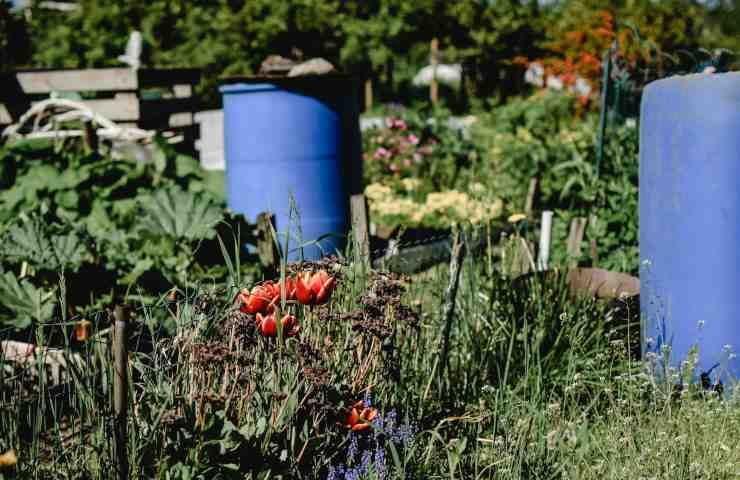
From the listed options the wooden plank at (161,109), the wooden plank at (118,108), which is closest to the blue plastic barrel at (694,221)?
the wooden plank at (118,108)

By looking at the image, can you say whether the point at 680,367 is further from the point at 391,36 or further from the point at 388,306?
the point at 391,36

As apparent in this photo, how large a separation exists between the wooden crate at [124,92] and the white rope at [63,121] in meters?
0.10

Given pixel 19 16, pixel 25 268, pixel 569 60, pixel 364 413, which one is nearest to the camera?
pixel 364 413

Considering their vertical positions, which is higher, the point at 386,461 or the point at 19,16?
the point at 19,16

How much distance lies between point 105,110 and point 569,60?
8.41 m

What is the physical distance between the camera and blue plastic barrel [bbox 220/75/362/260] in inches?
180

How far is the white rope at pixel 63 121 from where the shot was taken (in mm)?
6484

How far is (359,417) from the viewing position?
6.87ft

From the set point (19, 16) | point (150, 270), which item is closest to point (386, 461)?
point (150, 270)

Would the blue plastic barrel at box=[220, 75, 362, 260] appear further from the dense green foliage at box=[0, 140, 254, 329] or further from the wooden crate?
the wooden crate

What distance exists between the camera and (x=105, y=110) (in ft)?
22.4

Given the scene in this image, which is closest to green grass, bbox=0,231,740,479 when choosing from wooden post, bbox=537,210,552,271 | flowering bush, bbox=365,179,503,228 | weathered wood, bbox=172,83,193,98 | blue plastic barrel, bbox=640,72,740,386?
blue plastic barrel, bbox=640,72,740,386

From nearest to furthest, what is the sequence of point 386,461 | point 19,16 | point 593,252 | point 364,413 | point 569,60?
point 364,413 < point 386,461 < point 593,252 < point 569,60 < point 19,16

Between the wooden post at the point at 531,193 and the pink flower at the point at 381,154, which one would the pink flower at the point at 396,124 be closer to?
the pink flower at the point at 381,154
